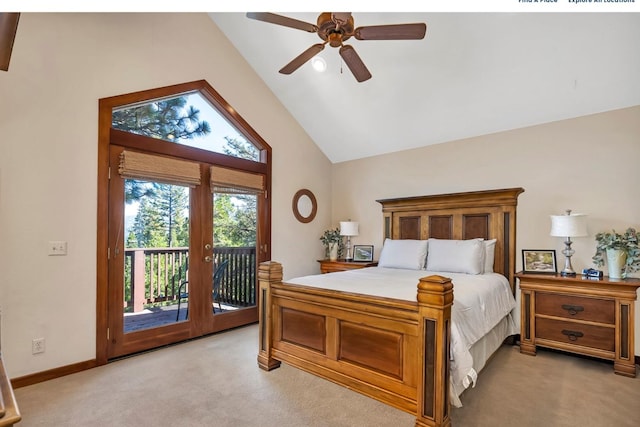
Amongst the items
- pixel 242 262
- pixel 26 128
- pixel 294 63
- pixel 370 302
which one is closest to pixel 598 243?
pixel 370 302

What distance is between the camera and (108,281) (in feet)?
9.90

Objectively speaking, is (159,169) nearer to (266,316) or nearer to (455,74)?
(266,316)

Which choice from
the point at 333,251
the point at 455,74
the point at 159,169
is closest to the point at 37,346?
the point at 159,169

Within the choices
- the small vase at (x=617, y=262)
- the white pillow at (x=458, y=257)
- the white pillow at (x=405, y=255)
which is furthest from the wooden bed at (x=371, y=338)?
the white pillow at (x=405, y=255)

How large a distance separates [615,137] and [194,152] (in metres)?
4.34

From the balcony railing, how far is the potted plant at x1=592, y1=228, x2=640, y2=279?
3.83 metres

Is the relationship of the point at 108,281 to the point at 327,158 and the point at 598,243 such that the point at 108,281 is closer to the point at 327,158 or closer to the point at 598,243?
the point at 327,158

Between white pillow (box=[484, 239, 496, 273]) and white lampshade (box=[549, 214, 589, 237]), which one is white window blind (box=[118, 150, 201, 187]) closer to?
white pillow (box=[484, 239, 496, 273])

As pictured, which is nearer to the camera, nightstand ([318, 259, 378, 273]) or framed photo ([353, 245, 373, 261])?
nightstand ([318, 259, 378, 273])

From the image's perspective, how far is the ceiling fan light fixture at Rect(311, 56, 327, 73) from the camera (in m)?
3.79

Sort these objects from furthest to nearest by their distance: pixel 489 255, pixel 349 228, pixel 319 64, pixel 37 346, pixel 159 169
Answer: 1. pixel 349 228
2. pixel 319 64
3. pixel 489 255
4. pixel 159 169
5. pixel 37 346

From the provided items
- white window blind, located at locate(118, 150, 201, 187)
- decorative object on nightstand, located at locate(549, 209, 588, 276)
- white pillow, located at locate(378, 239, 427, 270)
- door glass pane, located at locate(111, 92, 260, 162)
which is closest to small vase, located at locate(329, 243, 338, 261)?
white pillow, located at locate(378, 239, 427, 270)

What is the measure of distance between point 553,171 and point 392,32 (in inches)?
95.5

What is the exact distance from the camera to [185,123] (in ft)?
12.2
